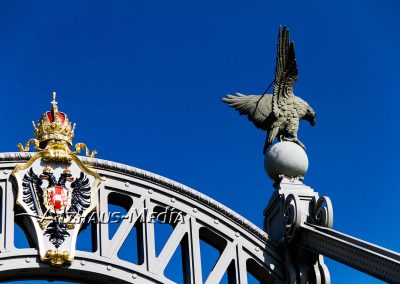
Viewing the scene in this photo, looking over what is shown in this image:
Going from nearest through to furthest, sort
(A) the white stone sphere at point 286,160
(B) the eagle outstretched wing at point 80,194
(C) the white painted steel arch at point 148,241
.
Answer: (C) the white painted steel arch at point 148,241
(B) the eagle outstretched wing at point 80,194
(A) the white stone sphere at point 286,160

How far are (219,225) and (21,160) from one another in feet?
11.4

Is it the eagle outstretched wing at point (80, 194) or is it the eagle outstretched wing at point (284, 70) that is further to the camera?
the eagle outstretched wing at point (284, 70)

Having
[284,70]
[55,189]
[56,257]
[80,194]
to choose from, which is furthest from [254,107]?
[56,257]

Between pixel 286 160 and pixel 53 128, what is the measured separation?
4.02 m

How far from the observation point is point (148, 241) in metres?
16.5

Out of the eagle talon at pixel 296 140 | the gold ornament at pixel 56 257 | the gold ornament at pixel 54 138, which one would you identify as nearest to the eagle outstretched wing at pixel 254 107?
the eagle talon at pixel 296 140

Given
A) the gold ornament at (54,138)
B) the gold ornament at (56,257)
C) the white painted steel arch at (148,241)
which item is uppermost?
the gold ornament at (54,138)

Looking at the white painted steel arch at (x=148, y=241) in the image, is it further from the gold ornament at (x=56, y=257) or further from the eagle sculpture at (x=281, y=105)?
the eagle sculpture at (x=281, y=105)

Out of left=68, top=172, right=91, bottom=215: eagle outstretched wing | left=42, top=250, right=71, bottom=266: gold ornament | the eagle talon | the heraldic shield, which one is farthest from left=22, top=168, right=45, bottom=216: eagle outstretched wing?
the eagle talon

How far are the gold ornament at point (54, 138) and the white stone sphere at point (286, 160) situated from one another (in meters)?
3.09

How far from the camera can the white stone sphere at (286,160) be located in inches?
688

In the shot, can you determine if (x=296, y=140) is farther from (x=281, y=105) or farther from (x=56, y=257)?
(x=56, y=257)

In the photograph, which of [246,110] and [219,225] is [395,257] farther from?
[246,110]

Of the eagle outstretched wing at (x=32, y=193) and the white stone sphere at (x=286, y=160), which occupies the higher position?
the white stone sphere at (x=286, y=160)
